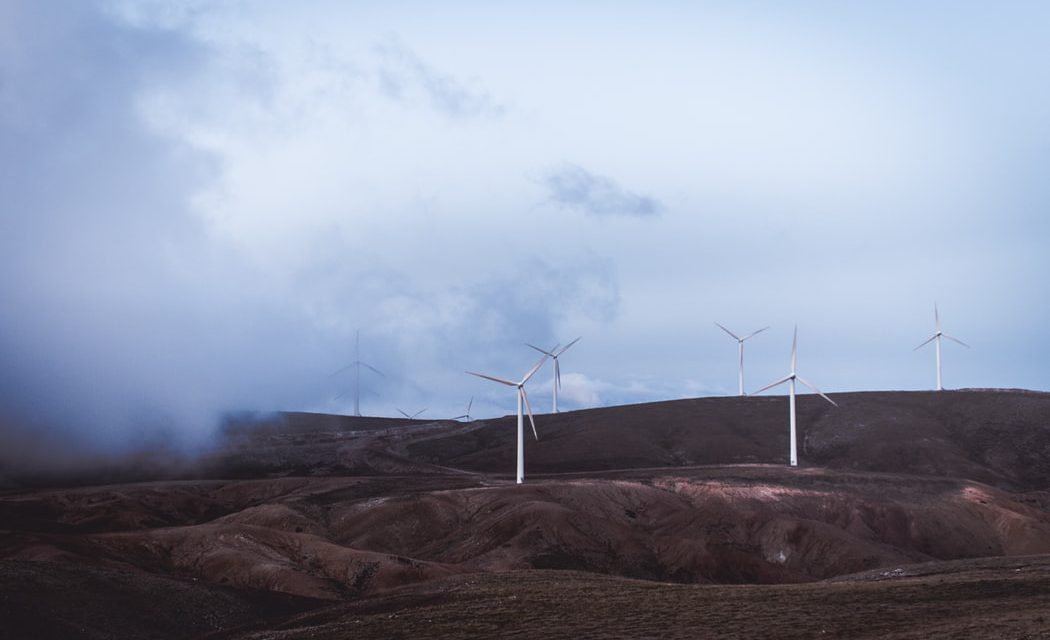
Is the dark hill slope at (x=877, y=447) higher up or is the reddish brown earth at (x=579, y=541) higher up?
the dark hill slope at (x=877, y=447)

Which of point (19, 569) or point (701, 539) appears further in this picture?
point (701, 539)

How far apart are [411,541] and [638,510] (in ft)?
89.1

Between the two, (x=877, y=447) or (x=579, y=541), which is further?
(x=877, y=447)

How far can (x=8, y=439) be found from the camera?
184625 mm

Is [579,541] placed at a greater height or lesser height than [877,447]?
lesser

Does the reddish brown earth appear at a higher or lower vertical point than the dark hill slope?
lower

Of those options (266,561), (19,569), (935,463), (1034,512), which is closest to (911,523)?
(1034,512)

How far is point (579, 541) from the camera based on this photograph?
10881 cm

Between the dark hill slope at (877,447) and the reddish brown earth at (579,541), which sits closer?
the reddish brown earth at (579,541)

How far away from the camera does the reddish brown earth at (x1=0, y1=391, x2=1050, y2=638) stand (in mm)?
58500

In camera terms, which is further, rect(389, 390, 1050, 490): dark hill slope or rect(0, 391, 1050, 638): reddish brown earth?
rect(389, 390, 1050, 490): dark hill slope

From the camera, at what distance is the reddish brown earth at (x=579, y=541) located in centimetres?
5850

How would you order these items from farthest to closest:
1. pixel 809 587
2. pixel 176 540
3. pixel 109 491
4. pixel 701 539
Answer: pixel 109 491 < pixel 701 539 < pixel 176 540 < pixel 809 587

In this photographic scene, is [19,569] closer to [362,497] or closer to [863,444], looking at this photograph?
[362,497]
